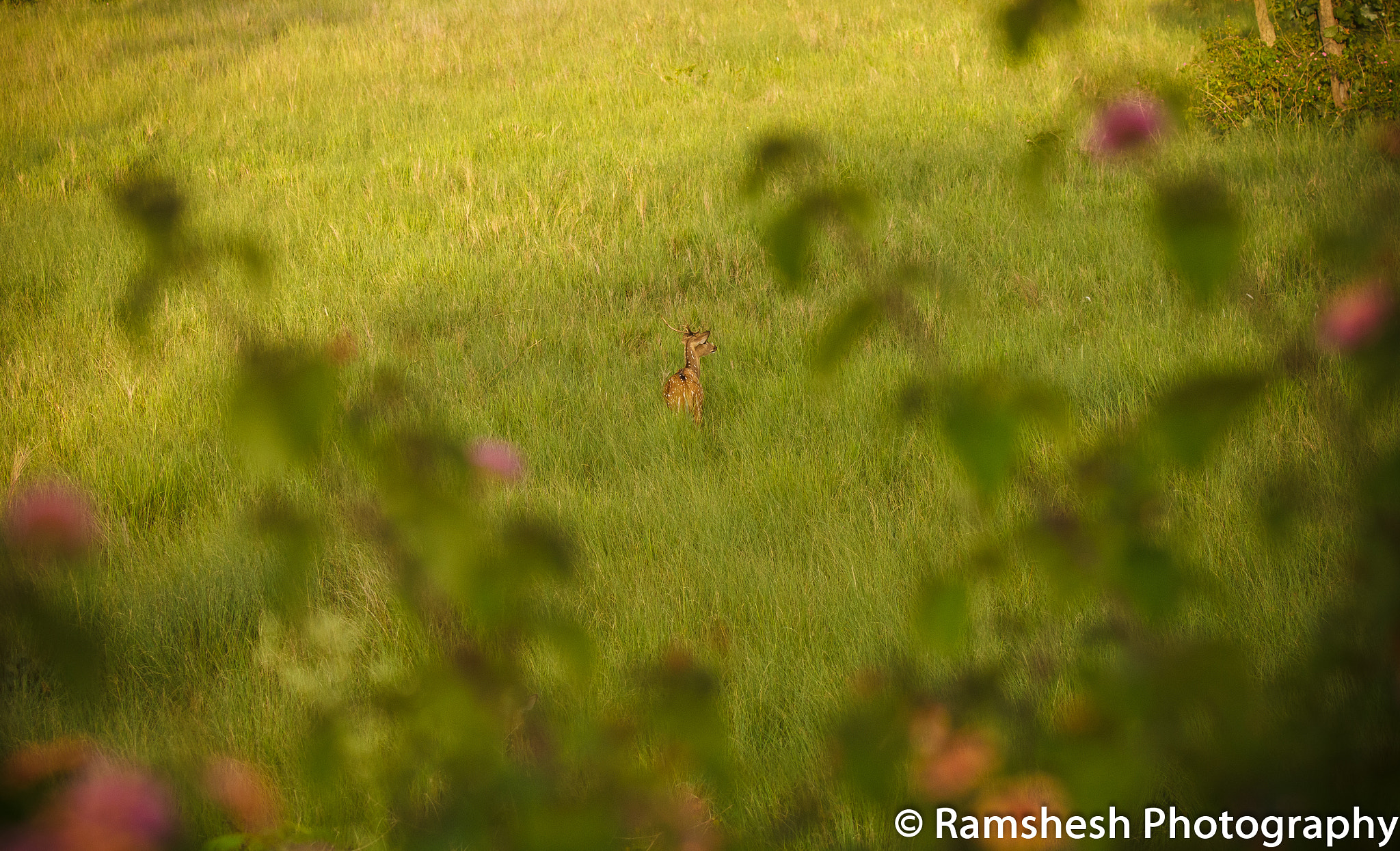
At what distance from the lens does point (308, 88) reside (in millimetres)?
8039

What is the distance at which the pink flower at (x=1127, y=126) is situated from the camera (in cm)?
101

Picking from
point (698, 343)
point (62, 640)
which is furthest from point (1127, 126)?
point (698, 343)

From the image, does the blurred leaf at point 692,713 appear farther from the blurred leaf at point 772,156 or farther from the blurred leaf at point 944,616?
the blurred leaf at point 772,156

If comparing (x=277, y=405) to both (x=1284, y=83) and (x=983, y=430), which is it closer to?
(x=983, y=430)

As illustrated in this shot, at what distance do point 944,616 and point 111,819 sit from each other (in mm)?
777

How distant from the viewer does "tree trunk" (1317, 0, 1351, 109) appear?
5418mm

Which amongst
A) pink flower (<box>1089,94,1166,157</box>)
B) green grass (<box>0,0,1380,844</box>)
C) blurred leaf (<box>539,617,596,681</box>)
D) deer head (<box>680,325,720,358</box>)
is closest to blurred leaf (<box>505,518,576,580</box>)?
blurred leaf (<box>539,617,596,681</box>)

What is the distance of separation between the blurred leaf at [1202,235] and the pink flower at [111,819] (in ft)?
3.28

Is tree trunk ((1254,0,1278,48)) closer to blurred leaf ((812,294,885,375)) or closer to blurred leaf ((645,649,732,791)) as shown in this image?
blurred leaf ((812,294,885,375))

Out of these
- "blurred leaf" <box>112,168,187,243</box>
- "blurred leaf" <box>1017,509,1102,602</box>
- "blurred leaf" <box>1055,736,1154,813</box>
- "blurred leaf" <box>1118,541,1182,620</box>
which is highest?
"blurred leaf" <box>112,168,187,243</box>

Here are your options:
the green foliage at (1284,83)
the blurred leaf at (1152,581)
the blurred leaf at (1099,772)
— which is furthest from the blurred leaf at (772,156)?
the green foliage at (1284,83)

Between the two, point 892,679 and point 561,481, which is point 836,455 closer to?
point 561,481

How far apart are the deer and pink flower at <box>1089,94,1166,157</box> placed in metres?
2.07

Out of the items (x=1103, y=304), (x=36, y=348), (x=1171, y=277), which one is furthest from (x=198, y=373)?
(x=1171, y=277)
